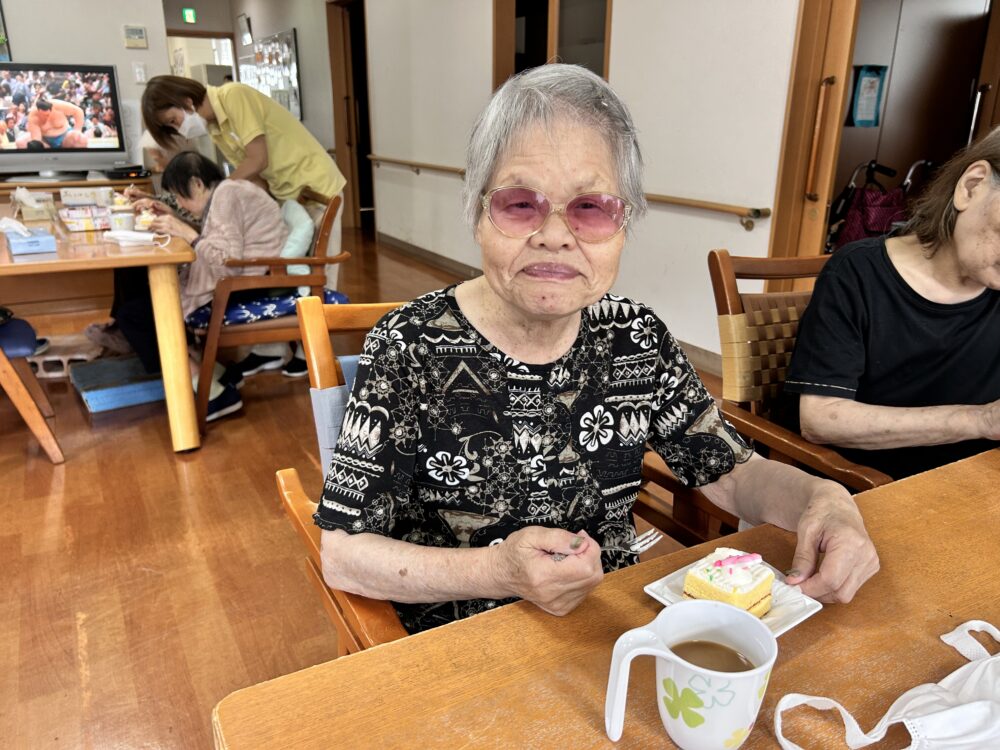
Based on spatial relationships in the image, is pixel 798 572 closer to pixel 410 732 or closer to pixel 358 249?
pixel 410 732

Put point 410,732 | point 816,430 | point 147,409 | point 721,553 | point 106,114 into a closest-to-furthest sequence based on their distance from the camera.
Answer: point 410,732 < point 721,553 < point 816,430 < point 147,409 < point 106,114

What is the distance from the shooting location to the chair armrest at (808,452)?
1.18m

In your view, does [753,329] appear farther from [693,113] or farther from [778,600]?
[693,113]

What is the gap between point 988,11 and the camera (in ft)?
15.3

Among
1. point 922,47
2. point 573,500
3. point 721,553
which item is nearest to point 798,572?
point 721,553

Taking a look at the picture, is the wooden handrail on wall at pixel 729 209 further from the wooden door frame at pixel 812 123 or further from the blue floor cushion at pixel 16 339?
the blue floor cushion at pixel 16 339

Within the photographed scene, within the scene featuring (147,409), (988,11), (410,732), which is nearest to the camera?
(410,732)

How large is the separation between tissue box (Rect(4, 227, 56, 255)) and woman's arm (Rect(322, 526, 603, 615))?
241cm

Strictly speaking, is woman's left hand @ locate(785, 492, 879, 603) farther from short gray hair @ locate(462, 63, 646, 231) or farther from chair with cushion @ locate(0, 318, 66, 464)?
chair with cushion @ locate(0, 318, 66, 464)

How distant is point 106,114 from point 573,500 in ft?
17.5

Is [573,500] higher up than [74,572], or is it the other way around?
[573,500]

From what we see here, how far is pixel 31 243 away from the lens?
2611 mm

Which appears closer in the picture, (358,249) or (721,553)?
(721,553)

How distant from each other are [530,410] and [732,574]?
37 cm
